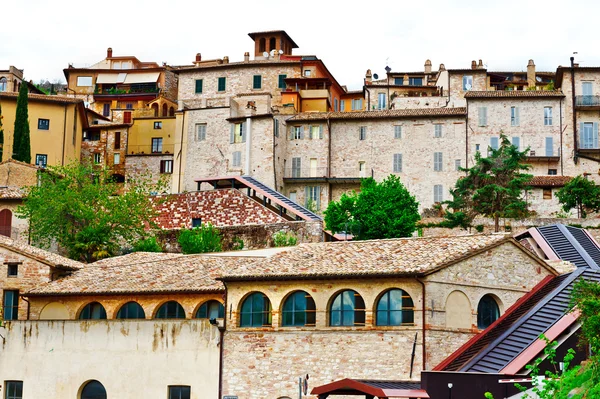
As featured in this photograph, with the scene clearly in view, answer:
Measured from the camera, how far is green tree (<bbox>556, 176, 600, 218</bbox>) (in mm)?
68750

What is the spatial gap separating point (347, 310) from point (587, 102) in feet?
150

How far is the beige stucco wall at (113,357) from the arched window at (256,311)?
1.32 meters

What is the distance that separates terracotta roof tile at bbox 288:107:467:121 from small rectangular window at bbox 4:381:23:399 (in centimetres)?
4101

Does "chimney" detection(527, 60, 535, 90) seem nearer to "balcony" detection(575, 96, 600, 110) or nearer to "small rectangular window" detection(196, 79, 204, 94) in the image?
→ "balcony" detection(575, 96, 600, 110)

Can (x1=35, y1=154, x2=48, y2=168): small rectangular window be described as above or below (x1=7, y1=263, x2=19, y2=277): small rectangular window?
above

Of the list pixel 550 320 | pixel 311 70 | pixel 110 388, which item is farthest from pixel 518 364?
pixel 311 70

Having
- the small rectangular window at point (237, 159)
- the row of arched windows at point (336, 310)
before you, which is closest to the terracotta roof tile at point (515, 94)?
the small rectangular window at point (237, 159)

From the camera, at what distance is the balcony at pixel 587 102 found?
76.6 m

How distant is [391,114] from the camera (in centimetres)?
7806

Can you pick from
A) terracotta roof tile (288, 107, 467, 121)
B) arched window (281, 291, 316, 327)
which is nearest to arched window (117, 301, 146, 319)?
arched window (281, 291, 316, 327)

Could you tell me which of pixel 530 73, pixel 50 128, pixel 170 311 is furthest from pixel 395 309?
pixel 530 73

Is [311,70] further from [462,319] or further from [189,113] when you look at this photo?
[462,319]

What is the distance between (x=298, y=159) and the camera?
7875cm

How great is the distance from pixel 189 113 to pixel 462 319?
1912 inches
